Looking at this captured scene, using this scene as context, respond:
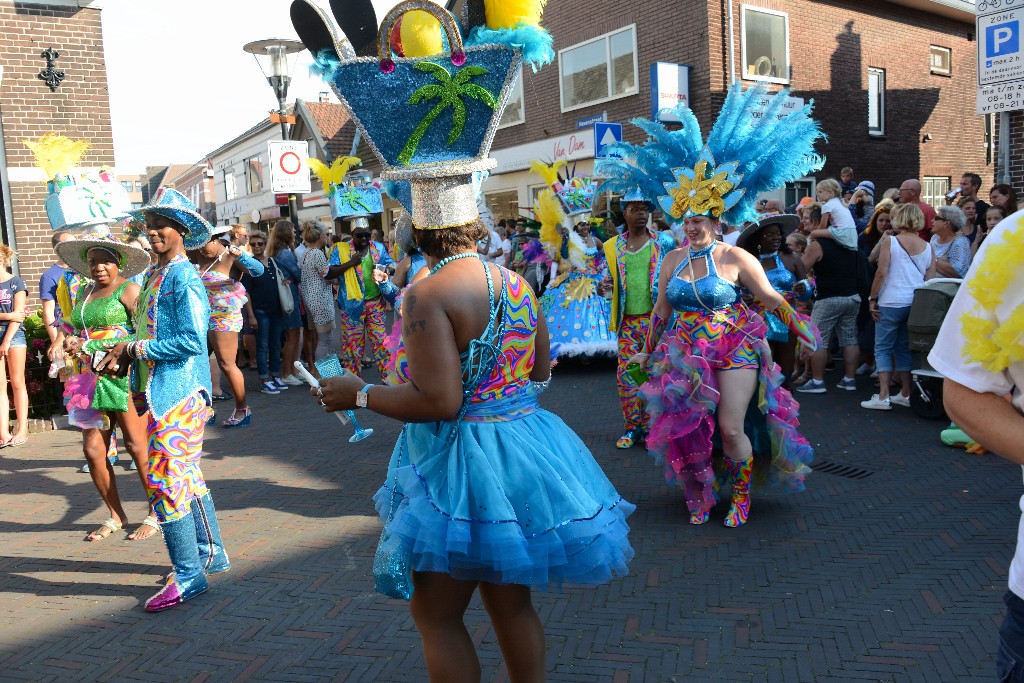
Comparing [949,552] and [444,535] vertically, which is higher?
[444,535]

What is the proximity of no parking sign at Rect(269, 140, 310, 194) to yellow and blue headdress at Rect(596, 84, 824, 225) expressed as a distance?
8.34 meters

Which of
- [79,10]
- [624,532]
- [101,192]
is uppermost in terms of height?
[79,10]

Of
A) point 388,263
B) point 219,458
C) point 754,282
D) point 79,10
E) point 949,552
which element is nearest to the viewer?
point 949,552

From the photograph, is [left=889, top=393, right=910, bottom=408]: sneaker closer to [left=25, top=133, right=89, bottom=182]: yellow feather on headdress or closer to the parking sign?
the parking sign

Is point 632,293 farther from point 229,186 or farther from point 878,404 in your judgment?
point 229,186

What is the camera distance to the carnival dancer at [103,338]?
493 cm

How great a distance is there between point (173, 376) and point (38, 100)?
9789 millimetres

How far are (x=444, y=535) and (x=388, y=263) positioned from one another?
252 inches

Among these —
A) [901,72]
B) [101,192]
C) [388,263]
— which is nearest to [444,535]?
[101,192]

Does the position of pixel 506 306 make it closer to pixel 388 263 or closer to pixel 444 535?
pixel 444 535

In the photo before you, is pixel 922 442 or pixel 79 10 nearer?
pixel 922 442

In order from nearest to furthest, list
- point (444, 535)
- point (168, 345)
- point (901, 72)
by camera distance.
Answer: point (444, 535) < point (168, 345) < point (901, 72)

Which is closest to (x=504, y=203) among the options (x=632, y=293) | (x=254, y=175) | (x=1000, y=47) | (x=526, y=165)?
(x=526, y=165)

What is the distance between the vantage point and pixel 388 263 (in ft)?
27.8
